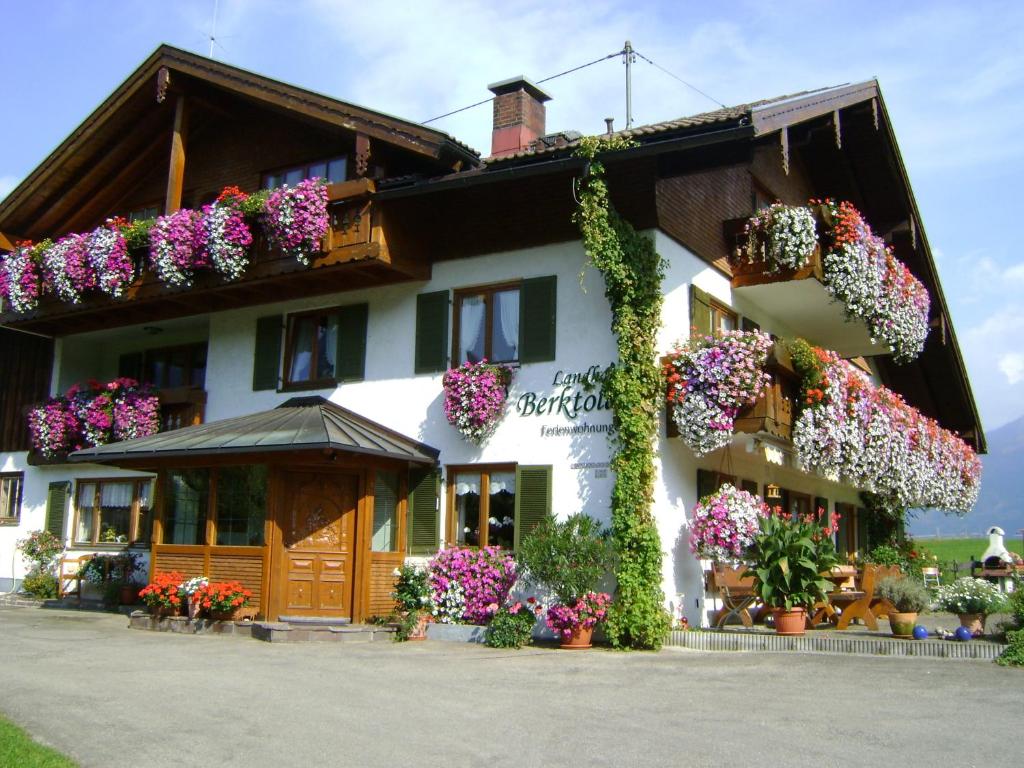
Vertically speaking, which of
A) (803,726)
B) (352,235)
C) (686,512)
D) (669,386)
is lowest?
(803,726)

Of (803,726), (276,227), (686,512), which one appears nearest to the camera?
(803,726)

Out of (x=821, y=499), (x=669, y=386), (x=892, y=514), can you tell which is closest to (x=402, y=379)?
(x=669, y=386)

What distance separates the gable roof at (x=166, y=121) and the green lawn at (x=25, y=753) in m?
9.92

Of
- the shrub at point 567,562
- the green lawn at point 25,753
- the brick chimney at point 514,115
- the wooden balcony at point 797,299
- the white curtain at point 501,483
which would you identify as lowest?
the green lawn at point 25,753

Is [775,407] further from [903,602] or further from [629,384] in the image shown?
[903,602]

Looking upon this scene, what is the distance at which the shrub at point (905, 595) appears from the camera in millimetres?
13820

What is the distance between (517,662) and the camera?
12219 mm

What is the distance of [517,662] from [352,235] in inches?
278

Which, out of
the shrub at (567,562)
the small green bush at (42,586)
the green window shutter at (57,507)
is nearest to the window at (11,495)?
the green window shutter at (57,507)

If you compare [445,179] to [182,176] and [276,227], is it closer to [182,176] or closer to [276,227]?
[276,227]

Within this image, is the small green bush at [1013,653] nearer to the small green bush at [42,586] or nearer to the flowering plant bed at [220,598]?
the flowering plant bed at [220,598]

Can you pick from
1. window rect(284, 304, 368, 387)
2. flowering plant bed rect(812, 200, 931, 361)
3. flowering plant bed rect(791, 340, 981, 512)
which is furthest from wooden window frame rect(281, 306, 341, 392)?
flowering plant bed rect(812, 200, 931, 361)

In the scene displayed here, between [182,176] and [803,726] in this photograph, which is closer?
[803,726]

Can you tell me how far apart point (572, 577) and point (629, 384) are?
266 cm
